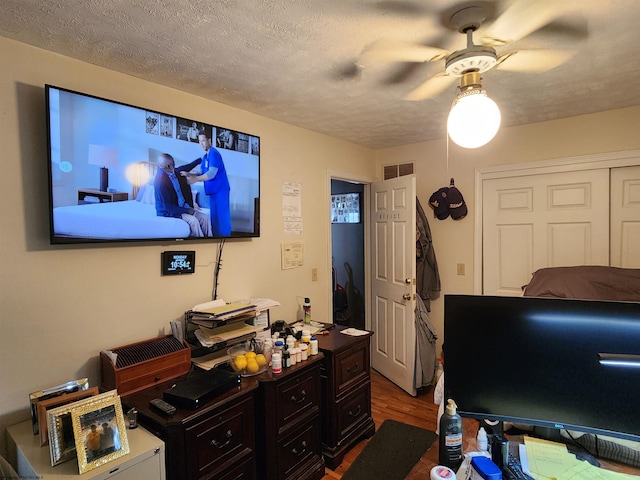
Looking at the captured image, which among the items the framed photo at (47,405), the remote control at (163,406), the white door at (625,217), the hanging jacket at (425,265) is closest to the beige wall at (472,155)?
the hanging jacket at (425,265)

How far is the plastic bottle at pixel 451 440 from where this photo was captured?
1032 millimetres

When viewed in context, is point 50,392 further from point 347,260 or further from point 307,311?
point 347,260

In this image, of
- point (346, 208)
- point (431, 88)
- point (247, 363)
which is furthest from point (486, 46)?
point (346, 208)

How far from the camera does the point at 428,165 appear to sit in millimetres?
3557

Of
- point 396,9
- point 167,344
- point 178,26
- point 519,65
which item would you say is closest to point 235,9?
point 178,26

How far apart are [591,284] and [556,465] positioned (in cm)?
169

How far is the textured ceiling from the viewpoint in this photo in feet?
4.36

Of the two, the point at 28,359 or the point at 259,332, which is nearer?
the point at 28,359

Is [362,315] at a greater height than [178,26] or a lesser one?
lesser

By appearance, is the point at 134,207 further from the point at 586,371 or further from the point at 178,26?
the point at 586,371

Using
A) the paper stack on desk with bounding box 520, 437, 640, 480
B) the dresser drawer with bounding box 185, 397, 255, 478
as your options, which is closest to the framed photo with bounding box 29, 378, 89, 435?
the dresser drawer with bounding box 185, 397, 255, 478

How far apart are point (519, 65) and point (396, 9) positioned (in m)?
0.91

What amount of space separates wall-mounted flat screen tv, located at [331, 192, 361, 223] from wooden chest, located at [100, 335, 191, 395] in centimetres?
276

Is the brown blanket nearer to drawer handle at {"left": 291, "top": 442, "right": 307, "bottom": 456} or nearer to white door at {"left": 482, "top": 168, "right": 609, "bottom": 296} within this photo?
white door at {"left": 482, "top": 168, "right": 609, "bottom": 296}
